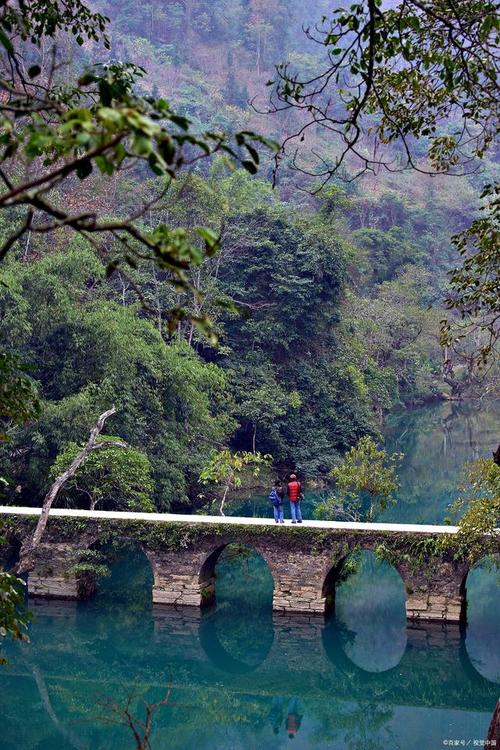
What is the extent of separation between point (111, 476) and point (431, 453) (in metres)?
16.8

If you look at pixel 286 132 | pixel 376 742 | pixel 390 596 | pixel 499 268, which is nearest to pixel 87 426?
pixel 390 596

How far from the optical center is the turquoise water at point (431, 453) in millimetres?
22812

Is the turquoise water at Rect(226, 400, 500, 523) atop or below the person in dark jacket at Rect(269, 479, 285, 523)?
atop

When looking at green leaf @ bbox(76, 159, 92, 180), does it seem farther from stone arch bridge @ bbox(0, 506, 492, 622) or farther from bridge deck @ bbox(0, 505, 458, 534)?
bridge deck @ bbox(0, 505, 458, 534)

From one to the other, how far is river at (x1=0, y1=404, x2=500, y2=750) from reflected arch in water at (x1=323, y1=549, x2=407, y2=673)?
33 mm

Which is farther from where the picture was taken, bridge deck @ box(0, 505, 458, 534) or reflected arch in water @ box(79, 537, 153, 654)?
reflected arch in water @ box(79, 537, 153, 654)

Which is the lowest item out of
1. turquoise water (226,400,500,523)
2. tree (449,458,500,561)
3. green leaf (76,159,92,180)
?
green leaf (76,159,92,180)

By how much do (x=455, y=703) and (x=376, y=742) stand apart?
1.64m

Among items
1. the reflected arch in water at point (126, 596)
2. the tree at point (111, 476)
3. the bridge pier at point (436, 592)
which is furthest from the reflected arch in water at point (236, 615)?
the bridge pier at point (436, 592)

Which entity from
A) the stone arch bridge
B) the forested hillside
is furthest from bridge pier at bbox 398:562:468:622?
the forested hillside

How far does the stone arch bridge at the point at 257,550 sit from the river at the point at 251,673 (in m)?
0.32

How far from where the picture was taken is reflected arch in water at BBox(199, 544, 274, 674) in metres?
14.9

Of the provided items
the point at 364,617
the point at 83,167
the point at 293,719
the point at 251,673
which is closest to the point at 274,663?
the point at 251,673

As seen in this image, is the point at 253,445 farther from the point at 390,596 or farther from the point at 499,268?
the point at 499,268
